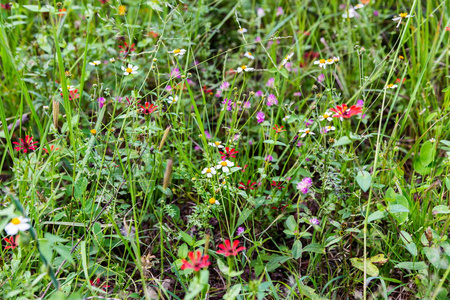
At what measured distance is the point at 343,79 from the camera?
2027 millimetres

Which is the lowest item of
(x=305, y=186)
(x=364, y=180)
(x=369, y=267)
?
(x=369, y=267)

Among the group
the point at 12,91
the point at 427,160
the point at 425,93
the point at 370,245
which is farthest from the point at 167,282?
the point at 425,93

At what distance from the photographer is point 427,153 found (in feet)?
4.35

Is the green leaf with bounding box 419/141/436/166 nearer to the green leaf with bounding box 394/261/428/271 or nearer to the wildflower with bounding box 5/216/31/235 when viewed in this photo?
the green leaf with bounding box 394/261/428/271

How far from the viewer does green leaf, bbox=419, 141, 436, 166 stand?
1.32m

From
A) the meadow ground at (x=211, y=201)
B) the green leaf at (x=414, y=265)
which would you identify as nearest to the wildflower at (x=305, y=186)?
the meadow ground at (x=211, y=201)

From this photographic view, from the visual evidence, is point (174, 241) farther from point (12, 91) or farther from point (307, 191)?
point (12, 91)

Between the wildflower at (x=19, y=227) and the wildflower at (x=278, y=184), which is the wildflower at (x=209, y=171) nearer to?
the wildflower at (x=278, y=184)

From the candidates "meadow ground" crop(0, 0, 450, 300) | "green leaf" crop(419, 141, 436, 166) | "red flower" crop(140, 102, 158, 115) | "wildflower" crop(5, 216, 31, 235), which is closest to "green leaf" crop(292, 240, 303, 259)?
"meadow ground" crop(0, 0, 450, 300)

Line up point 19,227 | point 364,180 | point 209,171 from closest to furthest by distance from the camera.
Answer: point 19,227, point 364,180, point 209,171

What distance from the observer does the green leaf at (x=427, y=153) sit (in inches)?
51.9

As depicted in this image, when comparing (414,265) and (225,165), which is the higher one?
(225,165)

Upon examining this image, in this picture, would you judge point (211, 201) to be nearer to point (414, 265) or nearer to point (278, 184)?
point (278, 184)

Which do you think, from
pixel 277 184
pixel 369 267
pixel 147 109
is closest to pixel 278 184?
pixel 277 184
